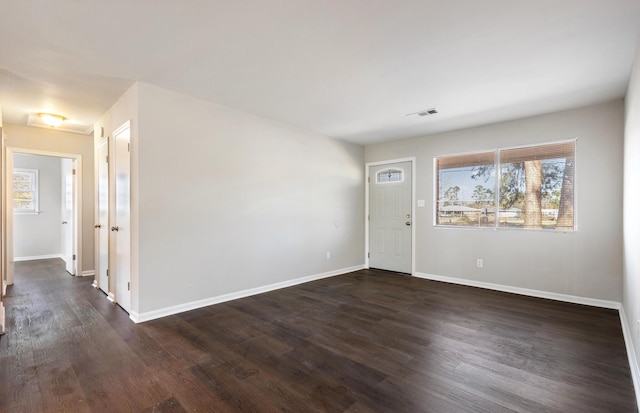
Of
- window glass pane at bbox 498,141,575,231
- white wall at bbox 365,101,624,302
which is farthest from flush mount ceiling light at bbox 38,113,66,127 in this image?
window glass pane at bbox 498,141,575,231

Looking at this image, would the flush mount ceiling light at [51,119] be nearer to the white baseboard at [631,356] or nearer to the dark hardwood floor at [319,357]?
the dark hardwood floor at [319,357]

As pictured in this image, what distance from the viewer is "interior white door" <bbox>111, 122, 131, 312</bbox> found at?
337 cm

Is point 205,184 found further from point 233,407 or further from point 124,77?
point 233,407

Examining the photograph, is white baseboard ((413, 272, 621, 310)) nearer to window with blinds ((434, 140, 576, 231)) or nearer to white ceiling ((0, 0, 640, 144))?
window with blinds ((434, 140, 576, 231))

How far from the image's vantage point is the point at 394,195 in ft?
18.8

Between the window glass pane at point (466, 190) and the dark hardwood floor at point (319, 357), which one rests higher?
the window glass pane at point (466, 190)

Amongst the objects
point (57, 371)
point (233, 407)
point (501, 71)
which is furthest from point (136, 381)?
point (501, 71)

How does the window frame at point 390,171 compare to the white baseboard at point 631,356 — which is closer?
the white baseboard at point 631,356

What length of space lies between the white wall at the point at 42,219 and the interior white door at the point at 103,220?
4.02m

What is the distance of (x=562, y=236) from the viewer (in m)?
3.95

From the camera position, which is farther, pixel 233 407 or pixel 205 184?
pixel 205 184

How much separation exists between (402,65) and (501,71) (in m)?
0.97

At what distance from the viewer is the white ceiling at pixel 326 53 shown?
1.99m

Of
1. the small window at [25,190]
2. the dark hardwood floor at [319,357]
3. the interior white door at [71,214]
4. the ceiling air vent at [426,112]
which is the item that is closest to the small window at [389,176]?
the ceiling air vent at [426,112]
